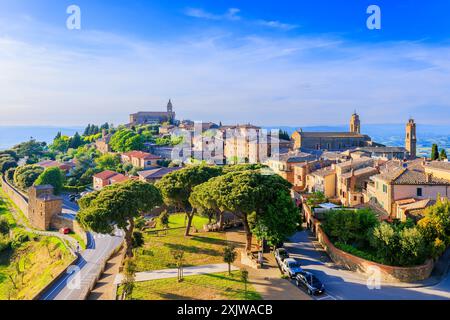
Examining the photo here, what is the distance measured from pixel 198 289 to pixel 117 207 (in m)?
9.16

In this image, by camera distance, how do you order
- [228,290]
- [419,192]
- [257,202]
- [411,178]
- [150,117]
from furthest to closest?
[150,117] → [411,178] → [419,192] → [257,202] → [228,290]

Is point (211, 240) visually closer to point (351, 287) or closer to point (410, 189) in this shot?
point (351, 287)

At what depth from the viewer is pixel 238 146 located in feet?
247

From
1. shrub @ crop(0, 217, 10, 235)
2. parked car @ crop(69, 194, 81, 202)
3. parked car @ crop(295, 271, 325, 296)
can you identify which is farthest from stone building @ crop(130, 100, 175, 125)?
parked car @ crop(295, 271, 325, 296)

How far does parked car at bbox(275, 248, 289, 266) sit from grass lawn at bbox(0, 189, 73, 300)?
16.5 m

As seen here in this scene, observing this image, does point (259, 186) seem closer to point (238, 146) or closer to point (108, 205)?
point (108, 205)

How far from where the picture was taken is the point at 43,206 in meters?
41.8

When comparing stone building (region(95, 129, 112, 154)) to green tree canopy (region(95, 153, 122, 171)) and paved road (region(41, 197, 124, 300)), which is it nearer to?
green tree canopy (region(95, 153, 122, 171))

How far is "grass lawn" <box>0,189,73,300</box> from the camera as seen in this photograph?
90.2 ft

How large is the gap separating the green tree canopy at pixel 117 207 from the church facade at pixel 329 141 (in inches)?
2371

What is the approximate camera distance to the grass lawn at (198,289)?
1644 cm

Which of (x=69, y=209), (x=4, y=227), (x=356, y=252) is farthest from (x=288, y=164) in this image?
(x=4, y=227)

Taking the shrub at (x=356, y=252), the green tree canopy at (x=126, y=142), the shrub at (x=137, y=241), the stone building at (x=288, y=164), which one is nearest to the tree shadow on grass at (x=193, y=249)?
the shrub at (x=137, y=241)
